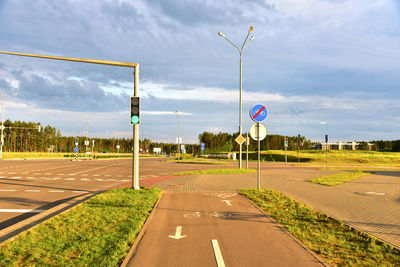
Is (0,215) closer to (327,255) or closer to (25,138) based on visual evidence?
(327,255)

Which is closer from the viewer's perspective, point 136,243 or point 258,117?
point 136,243

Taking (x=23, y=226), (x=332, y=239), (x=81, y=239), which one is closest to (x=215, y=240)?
(x=332, y=239)

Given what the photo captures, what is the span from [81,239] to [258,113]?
27.3 ft

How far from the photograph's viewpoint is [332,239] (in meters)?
5.69

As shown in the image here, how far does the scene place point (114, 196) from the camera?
10.4 meters

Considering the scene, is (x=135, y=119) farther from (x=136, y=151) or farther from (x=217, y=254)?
(x=217, y=254)

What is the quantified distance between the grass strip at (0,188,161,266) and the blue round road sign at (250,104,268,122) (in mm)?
5700

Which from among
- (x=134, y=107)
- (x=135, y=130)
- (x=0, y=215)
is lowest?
(x=0, y=215)

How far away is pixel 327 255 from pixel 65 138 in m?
152

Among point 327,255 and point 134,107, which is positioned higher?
point 134,107

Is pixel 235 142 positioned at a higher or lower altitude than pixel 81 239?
higher

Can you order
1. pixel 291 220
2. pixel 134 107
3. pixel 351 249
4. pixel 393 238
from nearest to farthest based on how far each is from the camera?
pixel 351 249
pixel 393 238
pixel 291 220
pixel 134 107

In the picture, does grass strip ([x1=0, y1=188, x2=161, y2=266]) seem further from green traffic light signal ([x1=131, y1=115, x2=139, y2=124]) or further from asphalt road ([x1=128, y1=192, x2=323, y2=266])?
green traffic light signal ([x1=131, y1=115, x2=139, y2=124])

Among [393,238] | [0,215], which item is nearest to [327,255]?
[393,238]
